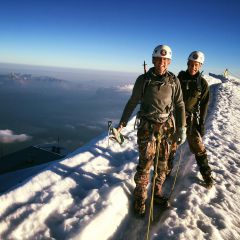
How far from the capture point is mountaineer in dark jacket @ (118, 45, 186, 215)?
510 centimetres

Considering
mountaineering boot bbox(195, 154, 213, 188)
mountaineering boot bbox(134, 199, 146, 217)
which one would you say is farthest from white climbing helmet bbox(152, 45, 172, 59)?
mountaineering boot bbox(134, 199, 146, 217)

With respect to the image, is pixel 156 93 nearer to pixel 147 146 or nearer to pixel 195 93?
pixel 147 146

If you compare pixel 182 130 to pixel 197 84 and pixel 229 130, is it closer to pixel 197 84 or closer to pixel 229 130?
pixel 197 84

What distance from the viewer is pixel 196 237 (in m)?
4.67

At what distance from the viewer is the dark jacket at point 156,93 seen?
5102mm

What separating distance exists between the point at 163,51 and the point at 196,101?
2127 millimetres

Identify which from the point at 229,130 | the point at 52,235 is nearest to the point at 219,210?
the point at 52,235

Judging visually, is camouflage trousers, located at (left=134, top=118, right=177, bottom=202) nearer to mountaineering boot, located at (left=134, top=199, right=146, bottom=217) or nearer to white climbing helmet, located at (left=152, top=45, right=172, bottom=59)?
mountaineering boot, located at (left=134, top=199, right=146, bottom=217)

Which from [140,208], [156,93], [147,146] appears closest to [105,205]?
[140,208]

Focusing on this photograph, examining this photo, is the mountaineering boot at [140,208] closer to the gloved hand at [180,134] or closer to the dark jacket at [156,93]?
the gloved hand at [180,134]

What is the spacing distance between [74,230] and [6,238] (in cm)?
125

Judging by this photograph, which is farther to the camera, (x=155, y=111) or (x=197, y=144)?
(x=197, y=144)

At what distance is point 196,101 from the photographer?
21.1 ft

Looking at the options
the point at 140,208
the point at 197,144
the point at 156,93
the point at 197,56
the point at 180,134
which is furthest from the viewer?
the point at 197,144
